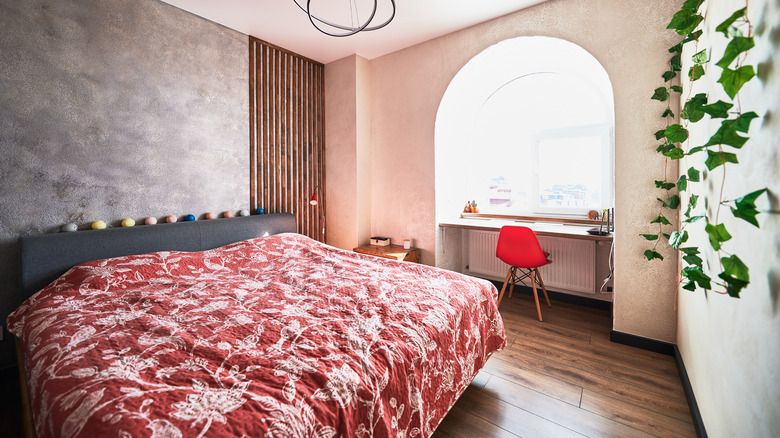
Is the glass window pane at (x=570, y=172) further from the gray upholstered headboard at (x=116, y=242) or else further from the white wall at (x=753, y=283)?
the gray upholstered headboard at (x=116, y=242)

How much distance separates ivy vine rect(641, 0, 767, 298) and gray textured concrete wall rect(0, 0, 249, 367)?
3323mm

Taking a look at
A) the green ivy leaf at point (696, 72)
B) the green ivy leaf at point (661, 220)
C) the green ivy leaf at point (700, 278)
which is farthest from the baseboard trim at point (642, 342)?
the green ivy leaf at point (696, 72)

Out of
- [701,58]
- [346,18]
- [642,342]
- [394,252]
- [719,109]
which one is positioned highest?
[346,18]

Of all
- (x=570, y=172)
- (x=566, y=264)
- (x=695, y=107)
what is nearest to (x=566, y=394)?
(x=695, y=107)

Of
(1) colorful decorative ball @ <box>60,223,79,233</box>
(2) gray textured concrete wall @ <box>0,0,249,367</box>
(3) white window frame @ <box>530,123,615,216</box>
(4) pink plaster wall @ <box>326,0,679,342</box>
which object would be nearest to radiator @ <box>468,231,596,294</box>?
(3) white window frame @ <box>530,123,615,216</box>

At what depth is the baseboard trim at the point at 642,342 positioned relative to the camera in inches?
93.6

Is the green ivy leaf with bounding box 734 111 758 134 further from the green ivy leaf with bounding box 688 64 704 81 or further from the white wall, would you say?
the green ivy leaf with bounding box 688 64 704 81

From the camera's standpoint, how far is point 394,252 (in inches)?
141

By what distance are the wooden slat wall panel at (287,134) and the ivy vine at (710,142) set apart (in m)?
3.22

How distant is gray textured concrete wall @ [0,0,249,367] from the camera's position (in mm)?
2143

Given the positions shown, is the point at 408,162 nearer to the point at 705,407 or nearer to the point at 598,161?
the point at 598,161

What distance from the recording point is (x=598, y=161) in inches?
133

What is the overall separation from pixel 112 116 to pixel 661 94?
386cm

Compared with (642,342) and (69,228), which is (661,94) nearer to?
(642,342)
